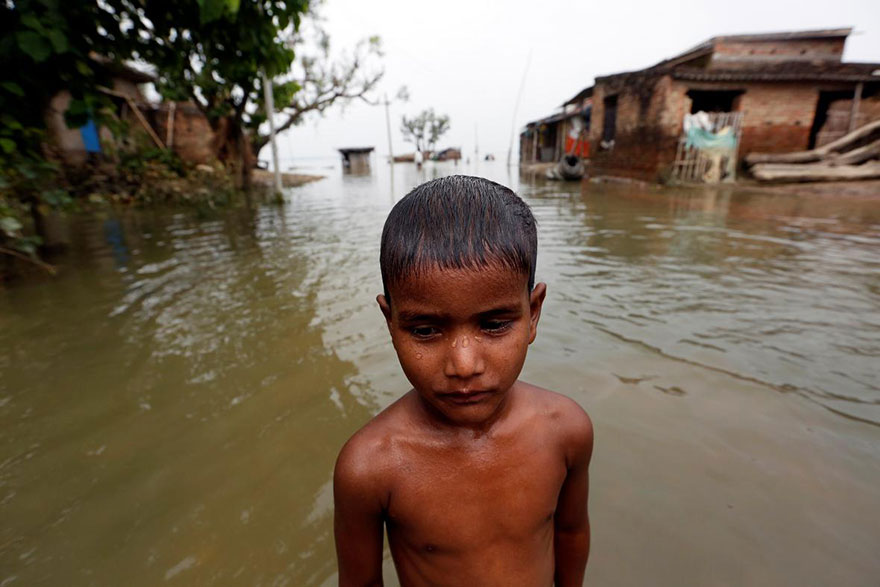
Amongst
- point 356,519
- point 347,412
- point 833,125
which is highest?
point 833,125

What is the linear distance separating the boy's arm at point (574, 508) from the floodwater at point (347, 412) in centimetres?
21

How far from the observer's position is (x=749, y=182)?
45.8ft

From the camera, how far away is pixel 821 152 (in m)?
13.7

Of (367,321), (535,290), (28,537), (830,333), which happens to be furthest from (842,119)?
(28,537)

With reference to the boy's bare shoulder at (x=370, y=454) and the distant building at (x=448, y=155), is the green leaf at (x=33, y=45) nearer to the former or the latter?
the boy's bare shoulder at (x=370, y=454)

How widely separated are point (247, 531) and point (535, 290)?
146 centimetres

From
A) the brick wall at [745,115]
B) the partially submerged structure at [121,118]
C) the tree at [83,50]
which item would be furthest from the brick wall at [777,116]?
the partially submerged structure at [121,118]

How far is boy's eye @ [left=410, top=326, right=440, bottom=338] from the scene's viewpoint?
0.98m

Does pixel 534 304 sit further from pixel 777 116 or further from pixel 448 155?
pixel 448 155

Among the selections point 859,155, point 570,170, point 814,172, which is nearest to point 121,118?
point 570,170

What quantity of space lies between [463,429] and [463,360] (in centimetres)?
30

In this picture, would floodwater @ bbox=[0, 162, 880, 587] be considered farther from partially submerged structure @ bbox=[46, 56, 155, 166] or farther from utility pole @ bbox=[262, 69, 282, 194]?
partially submerged structure @ bbox=[46, 56, 155, 166]

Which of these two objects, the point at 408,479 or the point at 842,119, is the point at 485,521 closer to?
the point at 408,479

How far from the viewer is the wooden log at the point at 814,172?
12211 mm
